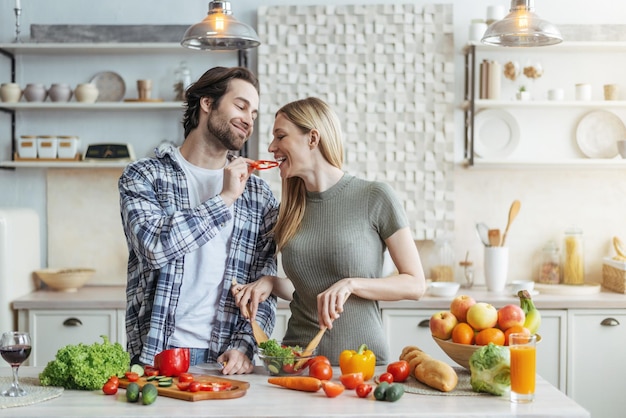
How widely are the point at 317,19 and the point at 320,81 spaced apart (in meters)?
0.36

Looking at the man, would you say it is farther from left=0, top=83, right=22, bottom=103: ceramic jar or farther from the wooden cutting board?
left=0, top=83, right=22, bottom=103: ceramic jar

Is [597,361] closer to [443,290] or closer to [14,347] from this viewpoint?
[443,290]

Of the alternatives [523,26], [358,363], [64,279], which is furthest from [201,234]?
[64,279]

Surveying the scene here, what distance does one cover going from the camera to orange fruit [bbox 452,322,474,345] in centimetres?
225

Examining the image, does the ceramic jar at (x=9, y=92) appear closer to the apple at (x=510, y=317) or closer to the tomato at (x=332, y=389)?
the tomato at (x=332, y=389)

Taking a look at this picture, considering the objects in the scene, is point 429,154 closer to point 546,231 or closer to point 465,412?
point 546,231

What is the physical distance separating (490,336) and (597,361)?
214 centimetres

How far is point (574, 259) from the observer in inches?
175

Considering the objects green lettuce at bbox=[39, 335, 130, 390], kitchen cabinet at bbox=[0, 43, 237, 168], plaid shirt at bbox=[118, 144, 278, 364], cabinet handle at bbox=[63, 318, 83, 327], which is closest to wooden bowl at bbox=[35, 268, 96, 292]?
cabinet handle at bbox=[63, 318, 83, 327]

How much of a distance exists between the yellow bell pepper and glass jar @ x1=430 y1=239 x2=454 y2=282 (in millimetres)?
2275

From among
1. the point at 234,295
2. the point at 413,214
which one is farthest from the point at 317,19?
the point at 234,295

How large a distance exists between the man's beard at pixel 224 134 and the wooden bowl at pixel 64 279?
6.40 feet

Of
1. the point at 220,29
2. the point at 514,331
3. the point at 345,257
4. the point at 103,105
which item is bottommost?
the point at 514,331

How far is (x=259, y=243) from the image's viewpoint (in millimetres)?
2744
